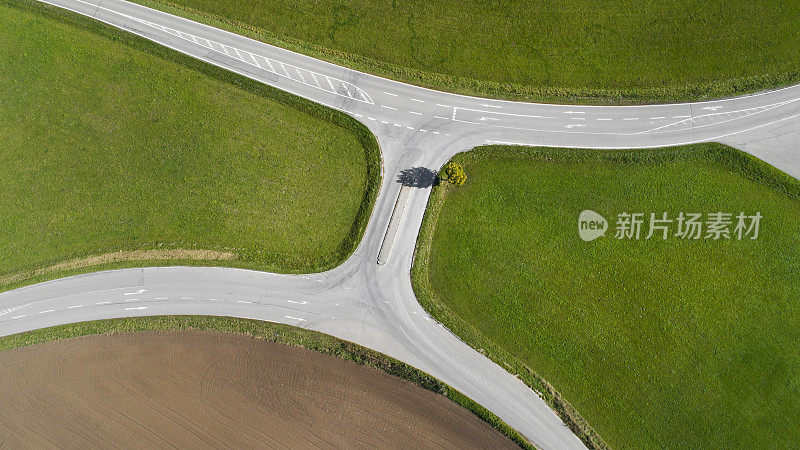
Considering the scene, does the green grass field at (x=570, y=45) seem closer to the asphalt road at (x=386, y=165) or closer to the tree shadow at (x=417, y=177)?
the asphalt road at (x=386, y=165)

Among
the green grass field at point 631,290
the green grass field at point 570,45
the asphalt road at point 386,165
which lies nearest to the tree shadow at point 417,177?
the asphalt road at point 386,165

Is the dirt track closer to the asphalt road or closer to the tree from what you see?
the asphalt road

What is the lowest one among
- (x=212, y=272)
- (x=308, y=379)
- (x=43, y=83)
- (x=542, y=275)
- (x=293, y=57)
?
(x=308, y=379)

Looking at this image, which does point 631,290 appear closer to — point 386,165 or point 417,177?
point 417,177

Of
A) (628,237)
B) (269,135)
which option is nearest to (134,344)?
(269,135)

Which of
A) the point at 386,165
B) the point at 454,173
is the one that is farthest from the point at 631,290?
the point at 386,165

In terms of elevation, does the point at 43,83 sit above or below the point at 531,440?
above

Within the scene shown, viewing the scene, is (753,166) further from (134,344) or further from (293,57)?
(134,344)
